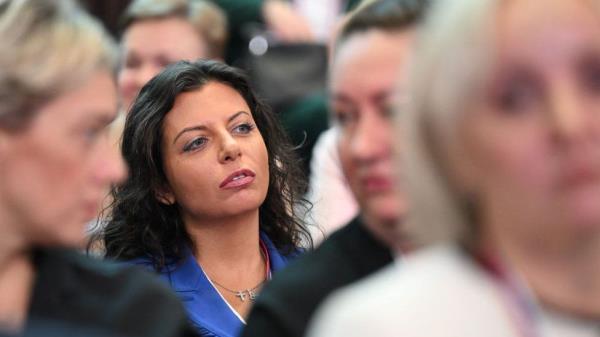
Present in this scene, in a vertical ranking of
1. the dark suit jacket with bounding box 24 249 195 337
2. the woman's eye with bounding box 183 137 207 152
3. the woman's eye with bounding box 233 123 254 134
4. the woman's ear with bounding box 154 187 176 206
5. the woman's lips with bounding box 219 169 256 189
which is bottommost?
the woman's ear with bounding box 154 187 176 206

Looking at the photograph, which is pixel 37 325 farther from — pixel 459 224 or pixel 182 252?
pixel 182 252

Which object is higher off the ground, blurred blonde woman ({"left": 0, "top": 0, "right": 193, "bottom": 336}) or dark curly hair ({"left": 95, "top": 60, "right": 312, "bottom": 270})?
blurred blonde woman ({"left": 0, "top": 0, "right": 193, "bottom": 336})

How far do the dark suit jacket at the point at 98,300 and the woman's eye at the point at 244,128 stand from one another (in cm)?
101

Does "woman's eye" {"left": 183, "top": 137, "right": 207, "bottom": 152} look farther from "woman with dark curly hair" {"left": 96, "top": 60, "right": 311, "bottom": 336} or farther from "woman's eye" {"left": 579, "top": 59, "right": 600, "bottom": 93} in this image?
"woman's eye" {"left": 579, "top": 59, "right": 600, "bottom": 93}

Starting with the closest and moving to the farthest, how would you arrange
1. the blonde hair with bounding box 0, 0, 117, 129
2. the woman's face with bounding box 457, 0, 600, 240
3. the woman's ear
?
the woman's face with bounding box 457, 0, 600, 240 < the blonde hair with bounding box 0, 0, 117, 129 < the woman's ear

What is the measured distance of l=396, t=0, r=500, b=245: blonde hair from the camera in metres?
1.29

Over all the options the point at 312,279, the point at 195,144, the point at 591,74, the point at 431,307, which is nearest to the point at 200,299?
the point at 195,144

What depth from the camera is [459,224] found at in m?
1.35

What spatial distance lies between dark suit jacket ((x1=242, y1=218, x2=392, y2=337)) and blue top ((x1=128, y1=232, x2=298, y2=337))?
75cm

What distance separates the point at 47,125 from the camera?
69.9 inches

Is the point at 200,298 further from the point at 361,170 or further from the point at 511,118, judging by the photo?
the point at 511,118

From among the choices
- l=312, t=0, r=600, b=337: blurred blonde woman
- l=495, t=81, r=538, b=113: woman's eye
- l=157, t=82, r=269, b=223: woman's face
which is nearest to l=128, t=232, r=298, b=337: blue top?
l=157, t=82, r=269, b=223: woman's face

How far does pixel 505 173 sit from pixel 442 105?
11cm

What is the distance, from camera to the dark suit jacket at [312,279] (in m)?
1.93
